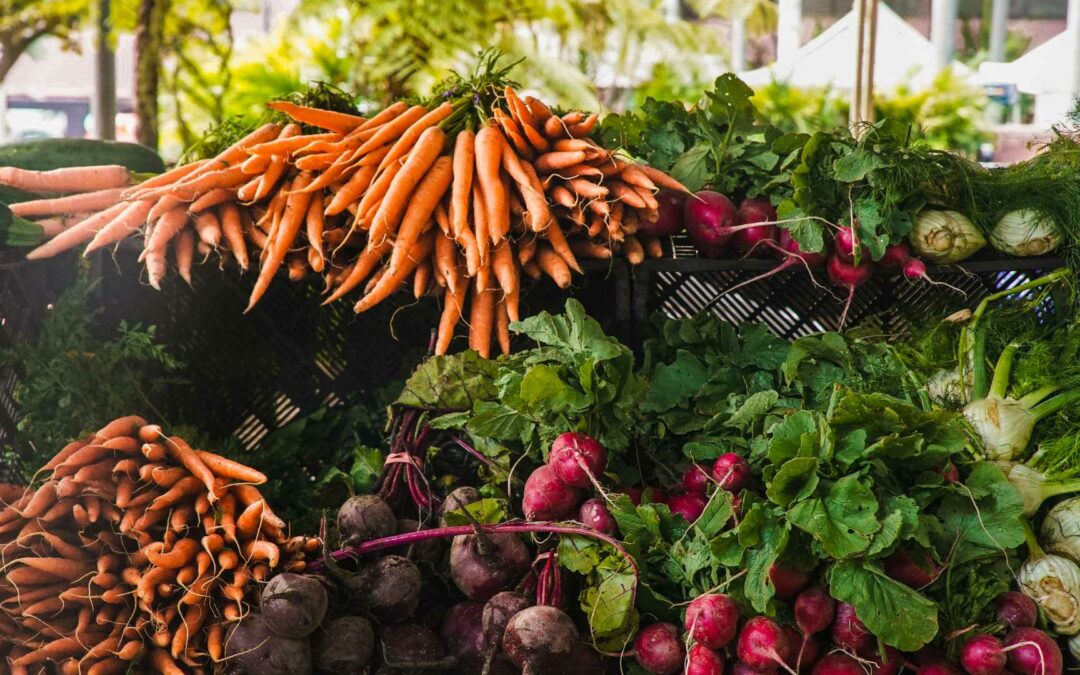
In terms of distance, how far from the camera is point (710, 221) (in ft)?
7.75

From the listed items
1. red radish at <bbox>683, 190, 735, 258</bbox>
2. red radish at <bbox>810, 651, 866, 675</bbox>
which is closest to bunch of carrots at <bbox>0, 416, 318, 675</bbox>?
red radish at <bbox>810, 651, 866, 675</bbox>

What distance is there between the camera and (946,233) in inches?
91.1

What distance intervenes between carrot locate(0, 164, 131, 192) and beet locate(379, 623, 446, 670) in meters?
1.75

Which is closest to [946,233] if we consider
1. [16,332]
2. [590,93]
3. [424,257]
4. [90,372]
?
[424,257]

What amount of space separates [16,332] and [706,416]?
1862mm

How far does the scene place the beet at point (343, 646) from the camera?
1.72 meters

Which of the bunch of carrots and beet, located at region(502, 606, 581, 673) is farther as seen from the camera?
the bunch of carrots

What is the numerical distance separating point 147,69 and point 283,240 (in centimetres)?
423

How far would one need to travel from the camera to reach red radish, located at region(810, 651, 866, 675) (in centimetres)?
162

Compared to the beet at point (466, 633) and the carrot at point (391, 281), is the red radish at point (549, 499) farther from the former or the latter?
the carrot at point (391, 281)

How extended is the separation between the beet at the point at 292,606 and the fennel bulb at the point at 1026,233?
1918 mm

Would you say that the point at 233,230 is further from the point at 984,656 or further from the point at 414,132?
the point at 984,656

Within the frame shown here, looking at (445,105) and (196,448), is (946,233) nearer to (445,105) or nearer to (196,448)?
(445,105)

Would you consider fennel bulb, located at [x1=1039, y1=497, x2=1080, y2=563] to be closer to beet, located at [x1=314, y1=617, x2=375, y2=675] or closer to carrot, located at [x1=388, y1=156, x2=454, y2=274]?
beet, located at [x1=314, y1=617, x2=375, y2=675]
